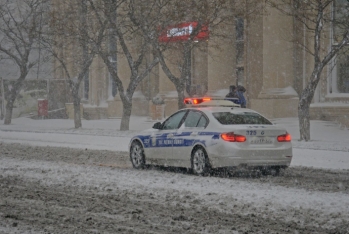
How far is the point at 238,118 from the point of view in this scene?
14.3 meters

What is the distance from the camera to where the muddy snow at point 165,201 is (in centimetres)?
835

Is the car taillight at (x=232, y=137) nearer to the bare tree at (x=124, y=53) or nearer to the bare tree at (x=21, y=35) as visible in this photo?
the bare tree at (x=124, y=53)

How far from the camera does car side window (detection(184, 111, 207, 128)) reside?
1441 cm

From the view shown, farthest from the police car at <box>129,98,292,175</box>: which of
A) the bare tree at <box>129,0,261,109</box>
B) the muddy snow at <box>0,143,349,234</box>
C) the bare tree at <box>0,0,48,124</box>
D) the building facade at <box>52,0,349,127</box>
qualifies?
Result: the bare tree at <box>0,0,48,124</box>

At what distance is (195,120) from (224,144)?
136cm

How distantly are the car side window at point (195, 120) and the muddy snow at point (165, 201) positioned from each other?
3.33 feet

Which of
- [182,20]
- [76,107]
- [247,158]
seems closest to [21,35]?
[76,107]

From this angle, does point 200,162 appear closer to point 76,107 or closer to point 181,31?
point 181,31

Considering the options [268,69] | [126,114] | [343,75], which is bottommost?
[126,114]

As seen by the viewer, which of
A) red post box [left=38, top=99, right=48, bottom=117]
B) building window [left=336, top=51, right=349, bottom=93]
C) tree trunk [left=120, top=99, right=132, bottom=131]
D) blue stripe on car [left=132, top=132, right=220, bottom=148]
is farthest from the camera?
red post box [left=38, top=99, right=48, bottom=117]

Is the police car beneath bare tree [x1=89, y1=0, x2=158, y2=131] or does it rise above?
beneath

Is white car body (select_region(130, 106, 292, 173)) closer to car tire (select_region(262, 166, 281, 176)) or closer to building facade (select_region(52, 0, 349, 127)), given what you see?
car tire (select_region(262, 166, 281, 176))

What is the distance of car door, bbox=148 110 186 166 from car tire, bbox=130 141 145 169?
34 cm

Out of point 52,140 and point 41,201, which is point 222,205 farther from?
point 52,140
